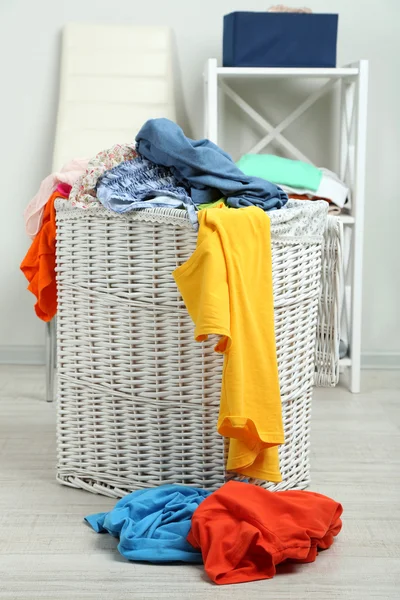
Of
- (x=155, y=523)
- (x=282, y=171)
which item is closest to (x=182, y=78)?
(x=282, y=171)

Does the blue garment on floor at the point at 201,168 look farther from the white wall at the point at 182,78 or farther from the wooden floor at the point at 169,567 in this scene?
the white wall at the point at 182,78

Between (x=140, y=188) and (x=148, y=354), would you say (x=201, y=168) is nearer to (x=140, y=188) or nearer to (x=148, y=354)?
(x=140, y=188)

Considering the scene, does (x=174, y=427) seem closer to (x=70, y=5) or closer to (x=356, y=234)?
(x=356, y=234)

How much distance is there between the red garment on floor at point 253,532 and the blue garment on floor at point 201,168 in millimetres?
553

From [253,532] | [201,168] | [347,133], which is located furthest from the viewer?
[347,133]

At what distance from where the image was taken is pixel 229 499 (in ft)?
4.72

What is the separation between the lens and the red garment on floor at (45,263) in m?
1.89

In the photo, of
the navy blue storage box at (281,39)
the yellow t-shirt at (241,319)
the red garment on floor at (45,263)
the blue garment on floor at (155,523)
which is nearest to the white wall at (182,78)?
the navy blue storage box at (281,39)

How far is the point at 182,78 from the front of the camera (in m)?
2.83

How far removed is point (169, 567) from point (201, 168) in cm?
73

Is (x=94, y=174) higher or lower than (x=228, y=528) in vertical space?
higher

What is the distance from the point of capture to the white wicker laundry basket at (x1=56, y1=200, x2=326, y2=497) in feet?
5.24

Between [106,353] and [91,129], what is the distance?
3.95ft

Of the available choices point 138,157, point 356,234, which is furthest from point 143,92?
point 138,157
